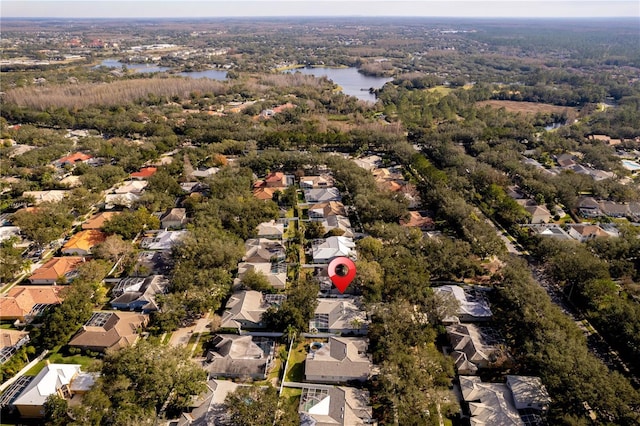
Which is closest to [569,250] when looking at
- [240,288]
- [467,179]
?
[467,179]

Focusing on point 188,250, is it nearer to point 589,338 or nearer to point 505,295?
point 505,295

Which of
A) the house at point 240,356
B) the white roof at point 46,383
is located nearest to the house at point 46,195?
the white roof at point 46,383

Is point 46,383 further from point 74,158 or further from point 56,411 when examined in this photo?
point 74,158

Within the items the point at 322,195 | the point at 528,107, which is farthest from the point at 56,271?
the point at 528,107

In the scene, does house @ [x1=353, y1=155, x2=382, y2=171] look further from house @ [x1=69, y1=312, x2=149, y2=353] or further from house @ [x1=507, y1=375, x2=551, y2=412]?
house @ [x1=69, y1=312, x2=149, y2=353]

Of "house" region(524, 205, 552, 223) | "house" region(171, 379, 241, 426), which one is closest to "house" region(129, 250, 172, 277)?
"house" region(171, 379, 241, 426)
